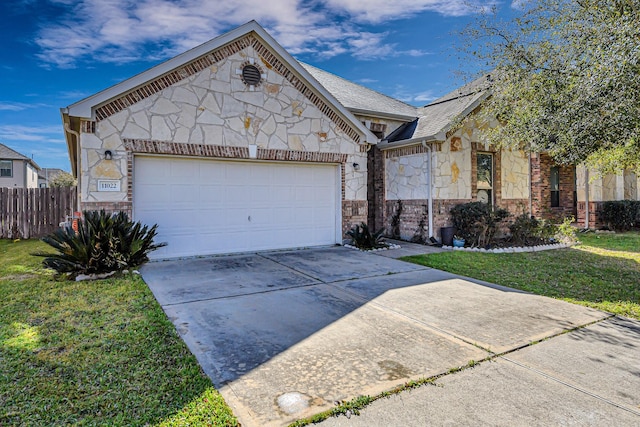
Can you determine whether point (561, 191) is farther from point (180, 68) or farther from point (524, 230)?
point (180, 68)

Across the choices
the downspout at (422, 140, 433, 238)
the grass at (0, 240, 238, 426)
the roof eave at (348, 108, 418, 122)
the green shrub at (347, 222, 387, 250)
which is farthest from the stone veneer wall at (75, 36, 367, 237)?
the grass at (0, 240, 238, 426)

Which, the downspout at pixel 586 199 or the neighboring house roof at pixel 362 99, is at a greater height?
the neighboring house roof at pixel 362 99

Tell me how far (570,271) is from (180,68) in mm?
9826

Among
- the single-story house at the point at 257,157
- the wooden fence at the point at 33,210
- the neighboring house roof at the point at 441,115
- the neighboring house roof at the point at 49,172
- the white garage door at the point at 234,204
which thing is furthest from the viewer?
the neighboring house roof at the point at 49,172

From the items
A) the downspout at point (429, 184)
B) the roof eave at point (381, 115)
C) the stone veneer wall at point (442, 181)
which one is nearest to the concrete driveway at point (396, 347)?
the downspout at point (429, 184)

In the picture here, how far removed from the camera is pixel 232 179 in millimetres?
9625

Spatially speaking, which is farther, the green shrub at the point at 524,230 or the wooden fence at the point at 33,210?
the wooden fence at the point at 33,210

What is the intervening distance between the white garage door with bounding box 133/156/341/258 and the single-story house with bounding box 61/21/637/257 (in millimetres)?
28

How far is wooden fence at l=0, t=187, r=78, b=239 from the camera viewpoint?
535 inches

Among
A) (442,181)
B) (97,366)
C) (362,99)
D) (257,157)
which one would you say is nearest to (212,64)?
(257,157)

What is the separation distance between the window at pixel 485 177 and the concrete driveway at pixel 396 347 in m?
6.54

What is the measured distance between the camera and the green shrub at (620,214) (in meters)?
15.5

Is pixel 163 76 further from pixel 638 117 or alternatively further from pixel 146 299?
pixel 638 117

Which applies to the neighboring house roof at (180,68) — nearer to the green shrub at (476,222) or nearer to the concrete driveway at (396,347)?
the concrete driveway at (396,347)
